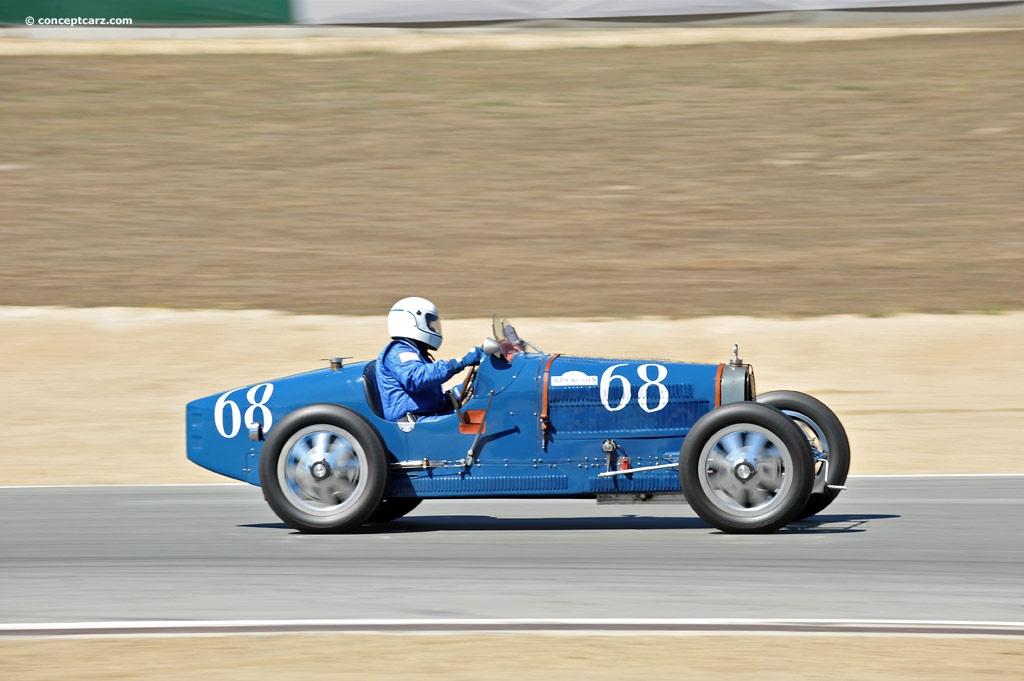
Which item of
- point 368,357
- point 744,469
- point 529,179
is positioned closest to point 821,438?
point 744,469

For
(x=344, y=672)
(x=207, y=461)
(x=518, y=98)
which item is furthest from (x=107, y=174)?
(x=344, y=672)

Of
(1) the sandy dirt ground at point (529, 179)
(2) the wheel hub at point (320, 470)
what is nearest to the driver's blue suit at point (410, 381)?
(2) the wheel hub at point (320, 470)

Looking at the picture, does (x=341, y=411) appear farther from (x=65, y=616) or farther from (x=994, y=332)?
(x=994, y=332)

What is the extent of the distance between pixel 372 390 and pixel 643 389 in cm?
150

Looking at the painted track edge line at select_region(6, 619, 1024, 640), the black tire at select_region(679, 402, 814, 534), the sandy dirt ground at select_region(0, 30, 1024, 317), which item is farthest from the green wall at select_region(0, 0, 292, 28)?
the painted track edge line at select_region(6, 619, 1024, 640)

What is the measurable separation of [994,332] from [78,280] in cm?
Result: 1062

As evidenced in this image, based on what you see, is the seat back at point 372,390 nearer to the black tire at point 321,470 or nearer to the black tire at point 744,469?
the black tire at point 321,470

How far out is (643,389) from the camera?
8.09 m

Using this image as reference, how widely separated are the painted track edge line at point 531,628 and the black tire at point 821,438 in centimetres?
239

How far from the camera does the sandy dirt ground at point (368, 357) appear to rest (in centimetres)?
1295

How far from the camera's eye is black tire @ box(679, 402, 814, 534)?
7.58 meters

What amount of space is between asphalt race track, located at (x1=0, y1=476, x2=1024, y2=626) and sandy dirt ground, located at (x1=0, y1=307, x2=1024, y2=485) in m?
3.32

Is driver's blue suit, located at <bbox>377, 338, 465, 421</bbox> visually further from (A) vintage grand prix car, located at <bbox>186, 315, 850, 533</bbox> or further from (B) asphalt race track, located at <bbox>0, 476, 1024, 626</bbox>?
(B) asphalt race track, located at <bbox>0, 476, 1024, 626</bbox>

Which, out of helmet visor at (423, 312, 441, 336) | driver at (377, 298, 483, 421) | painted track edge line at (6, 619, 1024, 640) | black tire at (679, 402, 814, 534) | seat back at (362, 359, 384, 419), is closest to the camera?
painted track edge line at (6, 619, 1024, 640)
